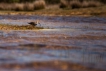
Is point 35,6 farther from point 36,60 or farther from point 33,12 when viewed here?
point 36,60

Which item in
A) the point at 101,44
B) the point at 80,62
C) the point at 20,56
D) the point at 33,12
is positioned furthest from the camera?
the point at 33,12

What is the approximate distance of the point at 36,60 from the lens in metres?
9.39

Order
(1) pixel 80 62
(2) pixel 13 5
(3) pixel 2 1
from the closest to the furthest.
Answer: (1) pixel 80 62 < (2) pixel 13 5 < (3) pixel 2 1

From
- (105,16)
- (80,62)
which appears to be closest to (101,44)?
(80,62)

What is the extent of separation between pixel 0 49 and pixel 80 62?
3409 mm

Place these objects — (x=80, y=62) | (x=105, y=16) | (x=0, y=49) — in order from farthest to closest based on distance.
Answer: (x=105, y=16), (x=0, y=49), (x=80, y=62)

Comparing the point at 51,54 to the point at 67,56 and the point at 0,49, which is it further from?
the point at 0,49

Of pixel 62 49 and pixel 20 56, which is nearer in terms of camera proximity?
pixel 20 56

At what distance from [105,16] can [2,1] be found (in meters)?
18.0

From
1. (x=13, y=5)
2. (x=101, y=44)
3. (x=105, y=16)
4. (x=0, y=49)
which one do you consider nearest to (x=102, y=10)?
(x=105, y=16)

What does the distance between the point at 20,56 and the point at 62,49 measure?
6.98 ft

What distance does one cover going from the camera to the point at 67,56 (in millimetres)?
10203

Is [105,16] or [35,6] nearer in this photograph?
[105,16]

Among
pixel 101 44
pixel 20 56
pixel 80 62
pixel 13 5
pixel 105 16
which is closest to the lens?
pixel 80 62
